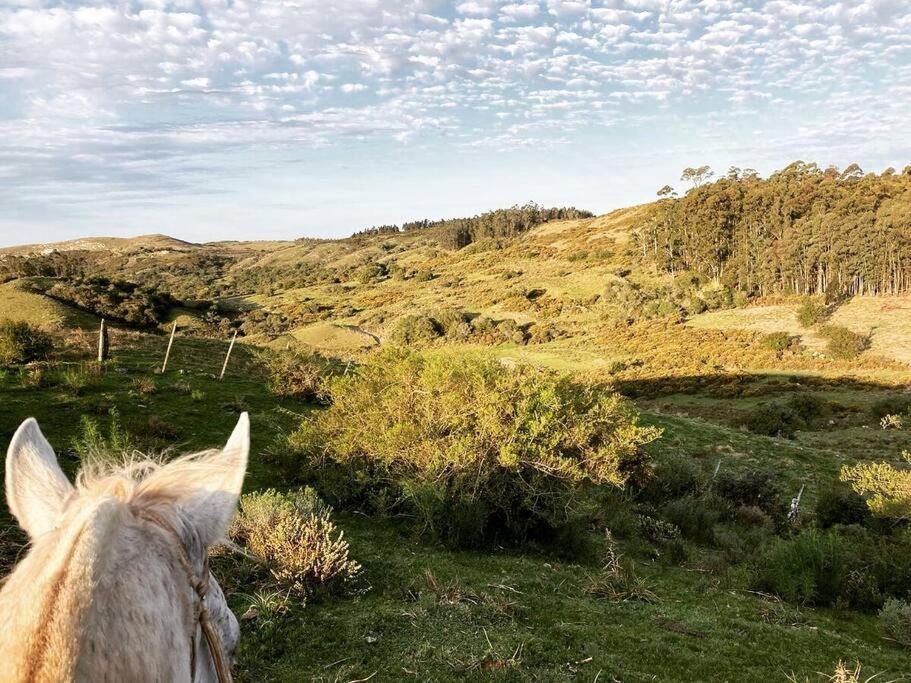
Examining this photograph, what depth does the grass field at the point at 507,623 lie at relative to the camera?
516 centimetres

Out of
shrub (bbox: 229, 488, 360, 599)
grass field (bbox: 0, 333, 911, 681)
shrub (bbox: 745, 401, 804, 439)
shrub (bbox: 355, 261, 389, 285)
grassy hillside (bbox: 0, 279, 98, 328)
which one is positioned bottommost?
shrub (bbox: 745, 401, 804, 439)

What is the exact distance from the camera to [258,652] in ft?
16.9

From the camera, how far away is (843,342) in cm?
3919

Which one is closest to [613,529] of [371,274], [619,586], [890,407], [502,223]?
[619,586]

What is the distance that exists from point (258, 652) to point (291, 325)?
53.7 metres

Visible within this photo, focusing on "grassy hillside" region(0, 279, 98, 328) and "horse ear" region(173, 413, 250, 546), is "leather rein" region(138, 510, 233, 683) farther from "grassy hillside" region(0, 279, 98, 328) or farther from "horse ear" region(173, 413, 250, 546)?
"grassy hillside" region(0, 279, 98, 328)

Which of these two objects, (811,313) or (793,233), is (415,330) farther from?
(793,233)

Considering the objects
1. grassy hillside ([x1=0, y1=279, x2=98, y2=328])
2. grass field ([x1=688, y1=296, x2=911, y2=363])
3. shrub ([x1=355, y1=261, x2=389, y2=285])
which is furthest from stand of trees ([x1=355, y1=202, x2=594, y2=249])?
grassy hillside ([x1=0, y1=279, x2=98, y2=328])

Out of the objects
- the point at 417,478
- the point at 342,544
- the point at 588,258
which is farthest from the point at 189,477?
the point at 588,258

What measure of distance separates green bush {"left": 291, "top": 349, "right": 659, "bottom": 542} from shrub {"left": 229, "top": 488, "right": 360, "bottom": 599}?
236 cm

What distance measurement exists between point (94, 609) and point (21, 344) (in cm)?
1830

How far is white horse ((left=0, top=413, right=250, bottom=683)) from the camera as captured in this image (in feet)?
2.87

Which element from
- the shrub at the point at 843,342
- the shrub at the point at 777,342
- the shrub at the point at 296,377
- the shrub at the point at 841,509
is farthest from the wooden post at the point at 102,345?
the shrub at the point at 843,342

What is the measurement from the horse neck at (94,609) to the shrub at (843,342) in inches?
1808
